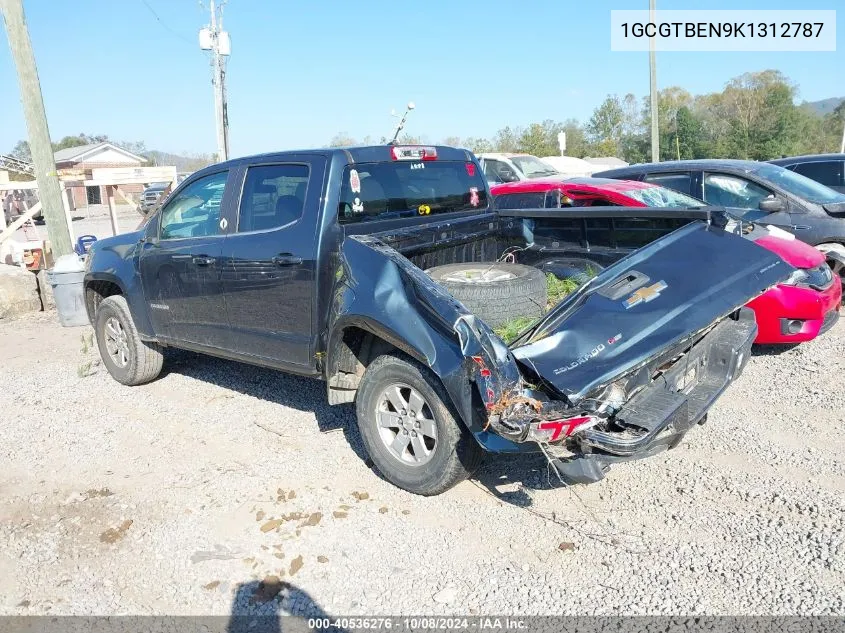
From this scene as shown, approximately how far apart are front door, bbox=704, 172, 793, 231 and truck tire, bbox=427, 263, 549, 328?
175 inches

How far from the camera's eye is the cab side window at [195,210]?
5055 mm

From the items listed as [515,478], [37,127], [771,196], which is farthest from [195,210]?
[771,196]

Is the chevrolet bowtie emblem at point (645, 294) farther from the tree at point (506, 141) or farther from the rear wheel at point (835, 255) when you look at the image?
the tree at point (506, 141)

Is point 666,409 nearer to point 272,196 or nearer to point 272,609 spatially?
point 272,609

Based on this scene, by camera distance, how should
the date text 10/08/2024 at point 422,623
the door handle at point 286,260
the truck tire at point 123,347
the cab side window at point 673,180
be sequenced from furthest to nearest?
1. the cab side window at point 673,180
2. the truck tire at point 123,347
3. the door handle at point 286,260
4. the date text 10/08/2024 at point 422,623

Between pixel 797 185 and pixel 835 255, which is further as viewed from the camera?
pixel 797 185

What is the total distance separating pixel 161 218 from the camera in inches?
219

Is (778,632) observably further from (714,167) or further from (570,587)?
(714,167)

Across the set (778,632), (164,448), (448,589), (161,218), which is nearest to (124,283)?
(161,218)

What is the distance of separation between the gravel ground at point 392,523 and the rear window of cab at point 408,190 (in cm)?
160

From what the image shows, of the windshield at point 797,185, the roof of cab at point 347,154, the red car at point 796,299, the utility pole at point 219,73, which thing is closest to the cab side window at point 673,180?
the windshield at point 797,185

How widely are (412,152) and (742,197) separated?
15.4 ft

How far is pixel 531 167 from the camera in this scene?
16562 millimetres

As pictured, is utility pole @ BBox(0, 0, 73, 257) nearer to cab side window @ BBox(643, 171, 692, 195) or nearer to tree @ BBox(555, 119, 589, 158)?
cab side window @ BBox(643, 171, 692, 195)
